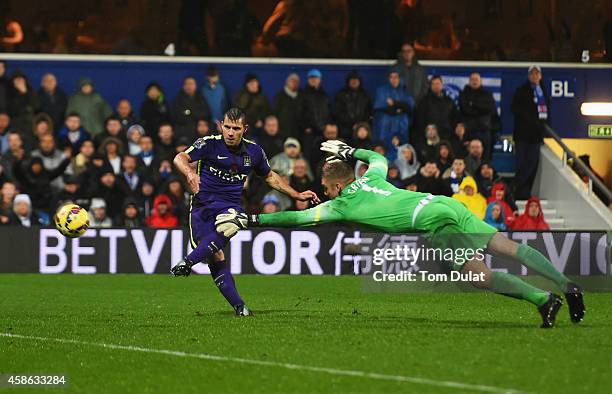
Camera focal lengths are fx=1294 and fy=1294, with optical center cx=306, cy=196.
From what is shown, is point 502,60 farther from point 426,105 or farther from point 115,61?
point 115,61

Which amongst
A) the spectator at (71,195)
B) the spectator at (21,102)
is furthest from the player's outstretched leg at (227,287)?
the spectator at (21,102)

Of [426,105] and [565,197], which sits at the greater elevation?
[426,105]

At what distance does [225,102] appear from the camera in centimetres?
2198

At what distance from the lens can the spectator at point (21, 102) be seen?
70.5ft

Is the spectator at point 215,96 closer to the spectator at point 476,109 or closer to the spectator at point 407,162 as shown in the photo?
the spectator at point 407,162

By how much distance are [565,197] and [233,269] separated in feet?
21.4

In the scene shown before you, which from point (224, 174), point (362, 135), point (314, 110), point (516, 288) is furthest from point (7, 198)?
point (516, 288)

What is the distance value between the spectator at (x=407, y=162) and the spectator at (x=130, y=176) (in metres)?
4.21

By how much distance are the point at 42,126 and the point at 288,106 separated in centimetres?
411

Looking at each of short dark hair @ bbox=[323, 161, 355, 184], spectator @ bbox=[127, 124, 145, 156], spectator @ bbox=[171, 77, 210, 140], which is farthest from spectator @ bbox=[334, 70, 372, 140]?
short dark hair @ bbox=[323, 161, 355, 184]

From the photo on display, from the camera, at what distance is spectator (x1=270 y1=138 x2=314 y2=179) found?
68.1 ft

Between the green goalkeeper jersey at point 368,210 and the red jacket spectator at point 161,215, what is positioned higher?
the green goalkeeper jersey at point 368,210

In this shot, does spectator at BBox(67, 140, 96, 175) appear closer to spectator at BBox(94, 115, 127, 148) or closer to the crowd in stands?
the crowd in stands

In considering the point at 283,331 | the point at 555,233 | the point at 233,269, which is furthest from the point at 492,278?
the point at 233,269
